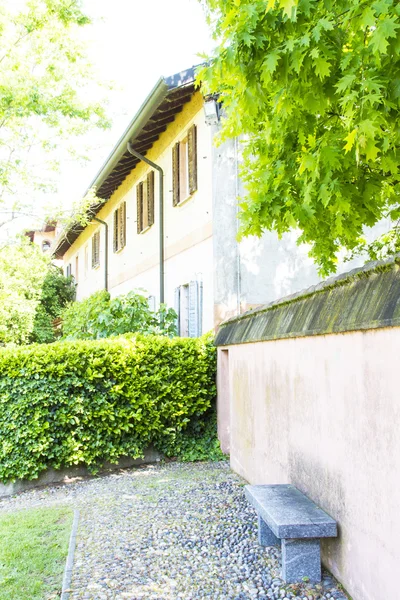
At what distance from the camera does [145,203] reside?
14.1 metres

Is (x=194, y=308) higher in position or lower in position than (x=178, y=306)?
lower

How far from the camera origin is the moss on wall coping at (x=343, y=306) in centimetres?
294

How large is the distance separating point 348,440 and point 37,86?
11.7 m

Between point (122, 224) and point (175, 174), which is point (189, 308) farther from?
point (122, 224)

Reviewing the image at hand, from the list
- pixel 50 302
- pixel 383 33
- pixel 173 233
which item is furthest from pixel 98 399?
pixel 50 302

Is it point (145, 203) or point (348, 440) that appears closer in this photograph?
point (348, 440)

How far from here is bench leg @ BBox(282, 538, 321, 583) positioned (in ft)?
12.0

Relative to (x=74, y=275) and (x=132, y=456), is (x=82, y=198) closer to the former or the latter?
(x=132, y=456)

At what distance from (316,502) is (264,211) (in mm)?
2261

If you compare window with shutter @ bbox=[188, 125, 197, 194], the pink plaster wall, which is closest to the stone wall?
the pink plaster wall

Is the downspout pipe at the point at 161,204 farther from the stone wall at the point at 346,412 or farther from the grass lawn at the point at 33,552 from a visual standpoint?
the stone wall at the point at 346,412

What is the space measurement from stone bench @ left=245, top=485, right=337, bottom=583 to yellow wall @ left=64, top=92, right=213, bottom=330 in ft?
19.3

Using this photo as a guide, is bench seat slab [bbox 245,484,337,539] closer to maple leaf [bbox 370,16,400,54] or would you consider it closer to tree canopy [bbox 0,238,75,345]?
maple leaf [bbox 370,16,400,54]

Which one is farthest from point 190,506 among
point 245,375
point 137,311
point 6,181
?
point 6,181
